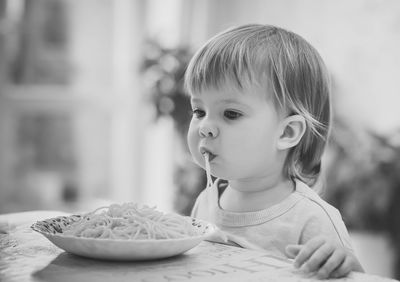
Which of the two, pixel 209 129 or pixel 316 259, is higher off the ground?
pixel 209 129

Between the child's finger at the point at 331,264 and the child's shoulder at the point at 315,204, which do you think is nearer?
the child's finger at the point at 331,264

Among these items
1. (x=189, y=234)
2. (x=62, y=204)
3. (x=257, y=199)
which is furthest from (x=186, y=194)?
(x=189, y=234)

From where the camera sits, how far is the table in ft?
2.70

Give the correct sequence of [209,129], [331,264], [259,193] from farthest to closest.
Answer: [259,193] < [209,129] < [331,264]

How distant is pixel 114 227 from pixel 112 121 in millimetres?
3462

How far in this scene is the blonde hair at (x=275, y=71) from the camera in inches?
46.0

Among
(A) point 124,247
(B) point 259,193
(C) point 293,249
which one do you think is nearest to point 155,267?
(A) point 124,247

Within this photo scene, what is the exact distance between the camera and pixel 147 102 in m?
3.67

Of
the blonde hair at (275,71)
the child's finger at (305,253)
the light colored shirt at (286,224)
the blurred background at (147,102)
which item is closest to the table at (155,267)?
the child's finger at (305,253)

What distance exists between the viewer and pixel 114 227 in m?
0.96

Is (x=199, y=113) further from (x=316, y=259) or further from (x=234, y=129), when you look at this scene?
(x=316, y=259)

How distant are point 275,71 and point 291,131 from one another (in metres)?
0.13

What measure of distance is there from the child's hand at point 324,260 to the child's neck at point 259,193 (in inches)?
14.5

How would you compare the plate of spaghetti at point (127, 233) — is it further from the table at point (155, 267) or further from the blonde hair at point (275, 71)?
the blonde hair at point (275, 71)
